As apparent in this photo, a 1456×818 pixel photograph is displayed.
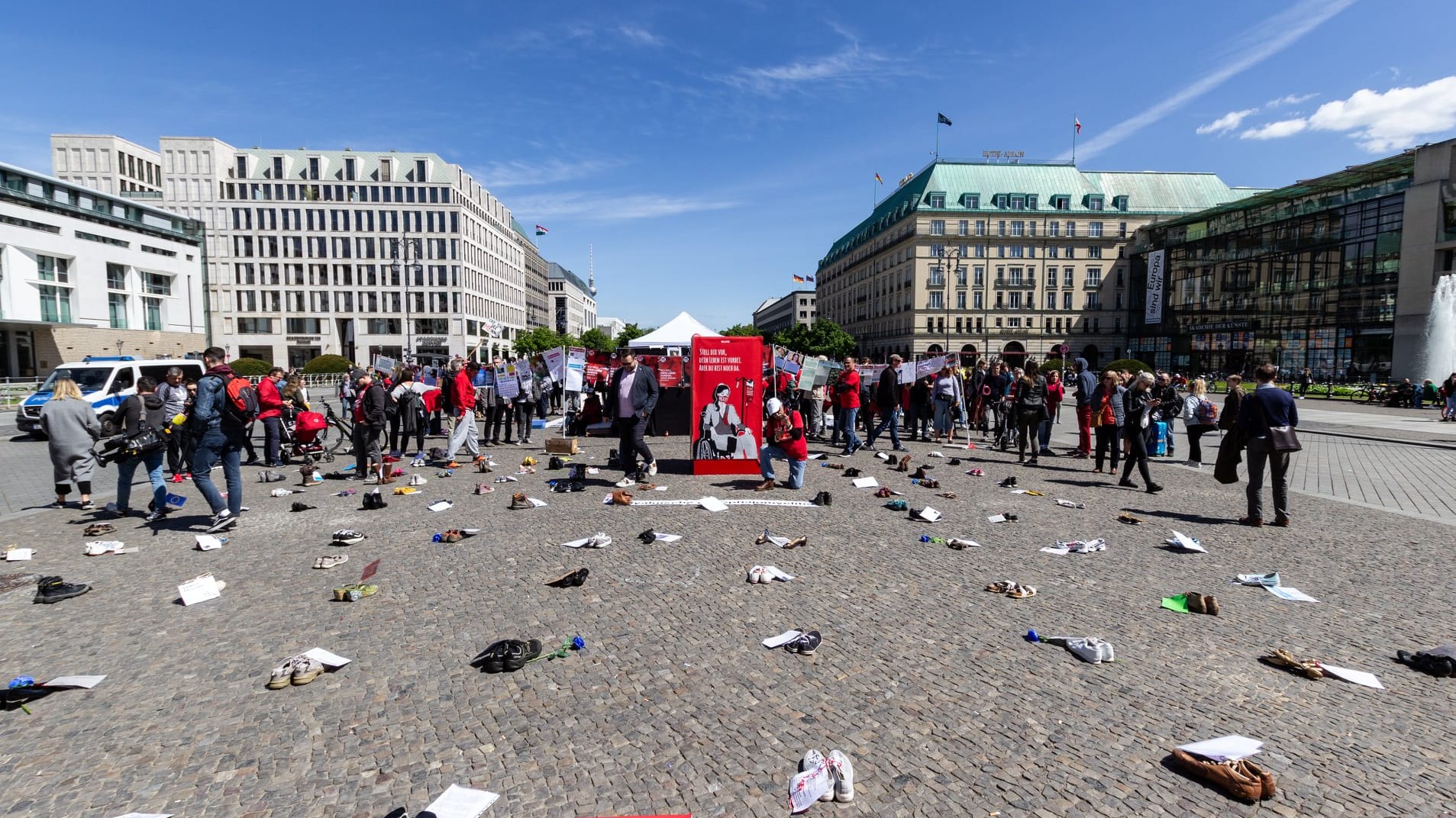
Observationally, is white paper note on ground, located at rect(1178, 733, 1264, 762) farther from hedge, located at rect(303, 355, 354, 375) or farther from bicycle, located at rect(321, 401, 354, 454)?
hedge, located at rect(303, 355, 354, 375)

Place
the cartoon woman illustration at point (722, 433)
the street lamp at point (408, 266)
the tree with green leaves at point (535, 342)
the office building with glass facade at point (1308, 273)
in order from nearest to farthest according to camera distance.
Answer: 1. the cartoon woman illustration at point (722, 433)
2. the office building with glass facade at point (1308, 273)
3. the street lamp at point (408, 266)
4. the tree with green leaves at point (535, 342)

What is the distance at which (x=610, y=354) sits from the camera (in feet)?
83.0

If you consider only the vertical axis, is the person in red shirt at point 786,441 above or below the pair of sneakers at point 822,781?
above

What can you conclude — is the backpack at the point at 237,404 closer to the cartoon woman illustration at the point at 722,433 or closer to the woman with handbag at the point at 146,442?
the woman with handbag at the point at 146,442

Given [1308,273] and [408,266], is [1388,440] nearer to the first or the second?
[1308,273]

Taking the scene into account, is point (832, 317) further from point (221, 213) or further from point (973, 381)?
point (973, 381)

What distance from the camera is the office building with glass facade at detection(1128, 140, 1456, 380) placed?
46.1 meters

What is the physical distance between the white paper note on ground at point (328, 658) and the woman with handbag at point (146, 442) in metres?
5.45

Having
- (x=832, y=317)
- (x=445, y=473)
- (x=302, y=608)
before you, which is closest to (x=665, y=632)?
(x=302, y=608)

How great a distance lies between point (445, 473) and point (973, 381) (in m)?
13.9

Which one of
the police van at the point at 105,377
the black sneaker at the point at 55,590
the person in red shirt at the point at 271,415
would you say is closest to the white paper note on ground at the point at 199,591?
the black sneaker at the point at 55,590

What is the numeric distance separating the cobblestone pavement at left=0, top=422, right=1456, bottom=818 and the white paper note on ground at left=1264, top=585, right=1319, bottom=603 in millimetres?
136

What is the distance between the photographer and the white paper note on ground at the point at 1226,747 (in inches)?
129

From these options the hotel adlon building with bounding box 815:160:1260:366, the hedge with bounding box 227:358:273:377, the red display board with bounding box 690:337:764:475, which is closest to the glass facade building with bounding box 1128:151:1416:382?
the hotel adlon building with bounding box 815:160:1260:366
